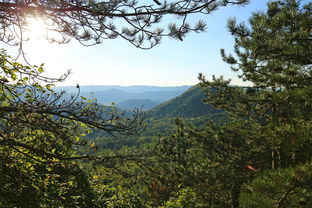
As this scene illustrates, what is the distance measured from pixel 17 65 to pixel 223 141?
7.43m

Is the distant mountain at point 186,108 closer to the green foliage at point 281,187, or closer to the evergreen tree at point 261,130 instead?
the evergreen tree at point 261,130

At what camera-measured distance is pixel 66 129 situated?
3.24m

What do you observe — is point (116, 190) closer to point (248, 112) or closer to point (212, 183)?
point (212, 183)

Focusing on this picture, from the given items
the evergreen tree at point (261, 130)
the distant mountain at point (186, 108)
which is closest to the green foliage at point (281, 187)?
the evergreen tree at point (261, 130)

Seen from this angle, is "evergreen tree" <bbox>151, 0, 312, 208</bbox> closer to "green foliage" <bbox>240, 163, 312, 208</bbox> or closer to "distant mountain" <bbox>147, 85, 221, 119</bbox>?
"green foliage" <bbox>240, 163, 312, 208</bbox>

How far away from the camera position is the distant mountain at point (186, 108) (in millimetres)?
121006

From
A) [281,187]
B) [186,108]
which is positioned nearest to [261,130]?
[281,187]

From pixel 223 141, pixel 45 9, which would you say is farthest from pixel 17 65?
pixel 223 141

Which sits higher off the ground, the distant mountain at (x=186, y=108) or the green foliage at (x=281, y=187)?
the green foliage at (x=281, y=187)

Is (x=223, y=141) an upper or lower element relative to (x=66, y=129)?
lower

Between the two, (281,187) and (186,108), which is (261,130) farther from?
(186,108)

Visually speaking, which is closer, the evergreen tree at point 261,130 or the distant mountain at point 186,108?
the evergreen tree at point 261,130

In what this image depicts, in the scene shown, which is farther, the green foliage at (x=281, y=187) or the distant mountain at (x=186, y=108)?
the distant mountain at (x=186, y=108)

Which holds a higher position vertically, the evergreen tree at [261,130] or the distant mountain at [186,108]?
the evergreen tree at [261,130]
